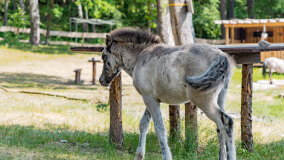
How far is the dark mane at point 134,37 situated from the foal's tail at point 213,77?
135cm

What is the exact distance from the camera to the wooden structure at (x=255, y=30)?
2644cm

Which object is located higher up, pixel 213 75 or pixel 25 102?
pixel 213 75

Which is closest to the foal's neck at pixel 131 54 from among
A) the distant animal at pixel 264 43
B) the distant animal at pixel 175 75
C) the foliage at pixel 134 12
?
the distant animal at pixel 175 75

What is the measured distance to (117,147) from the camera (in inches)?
280

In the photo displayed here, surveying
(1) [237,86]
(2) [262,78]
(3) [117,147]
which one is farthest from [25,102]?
(2) [262,78]

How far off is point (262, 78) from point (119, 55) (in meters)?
16.3

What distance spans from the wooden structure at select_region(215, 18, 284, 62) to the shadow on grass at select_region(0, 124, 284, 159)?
63.3 ft

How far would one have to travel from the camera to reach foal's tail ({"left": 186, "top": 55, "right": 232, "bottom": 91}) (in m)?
4.75

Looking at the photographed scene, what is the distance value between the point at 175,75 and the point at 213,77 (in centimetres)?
54

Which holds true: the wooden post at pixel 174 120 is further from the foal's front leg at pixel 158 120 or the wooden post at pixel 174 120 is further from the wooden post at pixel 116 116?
the foal's front leg at pixel 158 120

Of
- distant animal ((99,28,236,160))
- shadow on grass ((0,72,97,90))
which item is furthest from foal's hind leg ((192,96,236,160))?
shadow on grass ((0,72,97,90))

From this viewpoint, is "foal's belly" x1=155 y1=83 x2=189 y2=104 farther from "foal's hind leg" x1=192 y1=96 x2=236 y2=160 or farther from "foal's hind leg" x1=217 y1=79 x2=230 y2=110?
"foal's hind leg" x1=217 y1=79 x2=230 y2=110

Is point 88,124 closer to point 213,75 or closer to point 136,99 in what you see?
point 136,99

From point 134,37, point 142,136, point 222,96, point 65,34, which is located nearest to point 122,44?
point 134,37
